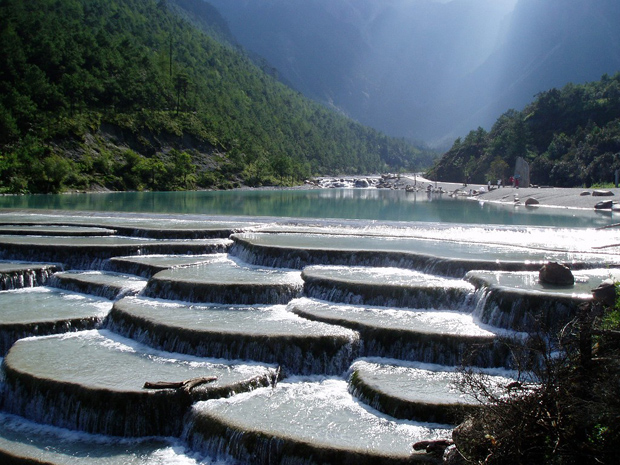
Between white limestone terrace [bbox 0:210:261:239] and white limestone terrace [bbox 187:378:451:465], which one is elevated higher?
white limestone terrace [bbox 0:210:261:239]

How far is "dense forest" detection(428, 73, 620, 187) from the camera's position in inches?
2579

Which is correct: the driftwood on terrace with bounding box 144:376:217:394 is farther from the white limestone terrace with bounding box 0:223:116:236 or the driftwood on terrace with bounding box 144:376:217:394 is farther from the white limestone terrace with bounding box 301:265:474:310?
the white limestone terrace with bounding box 0:223:116:236

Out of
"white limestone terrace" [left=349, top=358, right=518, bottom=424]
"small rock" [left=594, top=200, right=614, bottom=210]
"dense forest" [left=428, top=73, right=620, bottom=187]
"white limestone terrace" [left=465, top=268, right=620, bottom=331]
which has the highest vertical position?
"dense forest" [left=428, top=73, right=620, bottom=187]

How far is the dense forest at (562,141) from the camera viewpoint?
65.5 meters

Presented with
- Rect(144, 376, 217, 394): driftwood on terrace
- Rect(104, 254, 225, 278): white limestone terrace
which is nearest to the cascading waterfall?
Rect(104, 254, 225, 278): white limestone terrace

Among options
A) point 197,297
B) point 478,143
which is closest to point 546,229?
point 197,297

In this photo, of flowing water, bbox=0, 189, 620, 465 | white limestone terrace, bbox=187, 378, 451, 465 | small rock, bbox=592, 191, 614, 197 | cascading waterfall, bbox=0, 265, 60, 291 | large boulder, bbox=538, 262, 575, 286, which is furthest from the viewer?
small rock, bbox=592, 191, 614, 197

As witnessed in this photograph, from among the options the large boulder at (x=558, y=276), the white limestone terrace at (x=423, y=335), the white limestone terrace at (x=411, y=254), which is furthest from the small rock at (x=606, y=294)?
the white limestone terrace at (x=411, y=254)

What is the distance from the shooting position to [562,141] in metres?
77.6

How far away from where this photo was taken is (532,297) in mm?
13008

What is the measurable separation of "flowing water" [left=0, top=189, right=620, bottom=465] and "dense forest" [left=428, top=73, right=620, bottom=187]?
49803mm

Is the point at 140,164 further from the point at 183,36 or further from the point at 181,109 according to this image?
the point at 183,36

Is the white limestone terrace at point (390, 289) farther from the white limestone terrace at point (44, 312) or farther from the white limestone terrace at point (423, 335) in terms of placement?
the white limestone terrace at point (44, 312)

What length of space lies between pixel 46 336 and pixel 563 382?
1131 cm
